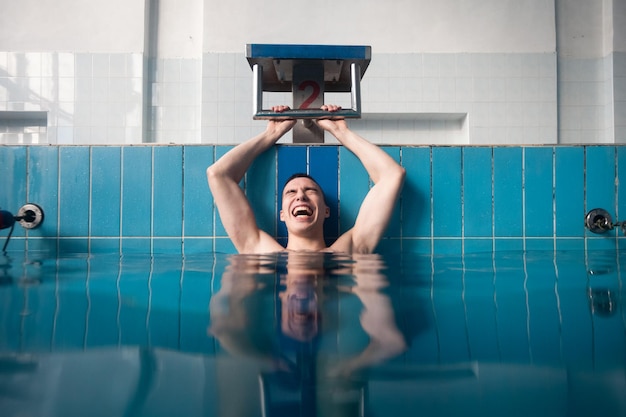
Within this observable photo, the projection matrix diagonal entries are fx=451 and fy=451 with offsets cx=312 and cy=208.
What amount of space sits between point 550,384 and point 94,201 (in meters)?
2.07

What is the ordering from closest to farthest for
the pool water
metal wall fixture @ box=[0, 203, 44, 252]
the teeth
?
the pool water, the teeth, metal wall fixture @ box=[0, 203, 44, 252]

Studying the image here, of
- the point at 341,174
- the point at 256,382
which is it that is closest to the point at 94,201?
the point at 341,174

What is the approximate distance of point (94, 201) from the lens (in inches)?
81.2

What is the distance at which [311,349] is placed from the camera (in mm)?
459

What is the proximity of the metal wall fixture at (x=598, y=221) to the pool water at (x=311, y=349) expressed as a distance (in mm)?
1306

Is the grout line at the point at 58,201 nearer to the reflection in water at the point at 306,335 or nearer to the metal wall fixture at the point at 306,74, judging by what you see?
the metal wall fixture at the point at 306,74

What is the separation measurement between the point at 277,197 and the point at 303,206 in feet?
1.05

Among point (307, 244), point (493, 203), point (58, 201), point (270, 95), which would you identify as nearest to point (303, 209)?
point (307, 244)

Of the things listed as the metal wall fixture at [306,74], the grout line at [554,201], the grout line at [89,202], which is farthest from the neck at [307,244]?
the grout line at [554,201]

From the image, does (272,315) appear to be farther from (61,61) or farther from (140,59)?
(61,61)

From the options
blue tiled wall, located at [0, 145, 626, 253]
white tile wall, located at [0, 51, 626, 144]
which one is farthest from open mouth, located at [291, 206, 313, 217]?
white tile wall, located at [0, 51, 626, 144]

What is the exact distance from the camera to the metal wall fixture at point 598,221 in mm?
2043

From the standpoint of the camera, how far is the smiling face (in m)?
1.78

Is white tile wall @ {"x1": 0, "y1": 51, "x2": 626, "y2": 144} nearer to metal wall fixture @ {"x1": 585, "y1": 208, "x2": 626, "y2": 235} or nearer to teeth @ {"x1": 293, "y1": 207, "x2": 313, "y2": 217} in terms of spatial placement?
metal wall fixture @ {"x1": 585, "y1": 208, "x2": 626, "y2": 235}
